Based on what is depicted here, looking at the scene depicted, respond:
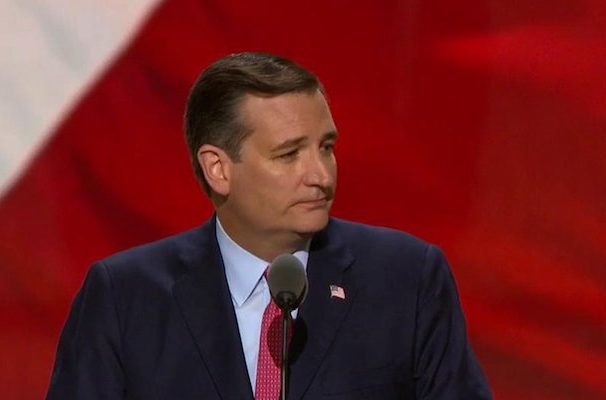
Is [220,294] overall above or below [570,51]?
below

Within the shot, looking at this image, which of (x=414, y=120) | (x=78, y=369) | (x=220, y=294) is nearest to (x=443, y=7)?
(x=414, y=120)

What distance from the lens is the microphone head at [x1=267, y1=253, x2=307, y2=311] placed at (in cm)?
155

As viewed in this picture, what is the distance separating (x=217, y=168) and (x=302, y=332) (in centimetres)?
31

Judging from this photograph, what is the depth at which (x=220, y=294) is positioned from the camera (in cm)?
199

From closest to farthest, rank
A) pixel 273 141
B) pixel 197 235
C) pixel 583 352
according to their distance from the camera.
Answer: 1. pixel 273 141
2. pixel 197 235
3. pixel 583 352

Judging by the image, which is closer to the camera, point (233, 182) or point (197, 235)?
point (233, 182)

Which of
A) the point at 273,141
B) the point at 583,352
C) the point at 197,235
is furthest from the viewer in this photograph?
the point at 583,352

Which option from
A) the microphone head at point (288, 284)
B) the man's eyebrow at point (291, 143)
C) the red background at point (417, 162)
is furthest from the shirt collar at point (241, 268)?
the red background at point (417, 162)

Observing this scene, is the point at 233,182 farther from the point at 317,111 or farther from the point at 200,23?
the point at 200,23

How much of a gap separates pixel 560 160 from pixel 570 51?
221 mm

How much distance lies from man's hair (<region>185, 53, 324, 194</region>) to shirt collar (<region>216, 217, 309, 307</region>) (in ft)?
0.56

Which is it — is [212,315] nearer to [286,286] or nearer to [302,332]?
[302,332]

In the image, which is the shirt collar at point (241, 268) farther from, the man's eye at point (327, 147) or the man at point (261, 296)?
the man's eye at point (327, 147)

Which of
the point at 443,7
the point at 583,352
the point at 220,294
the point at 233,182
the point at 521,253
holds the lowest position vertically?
the point at 583,352
